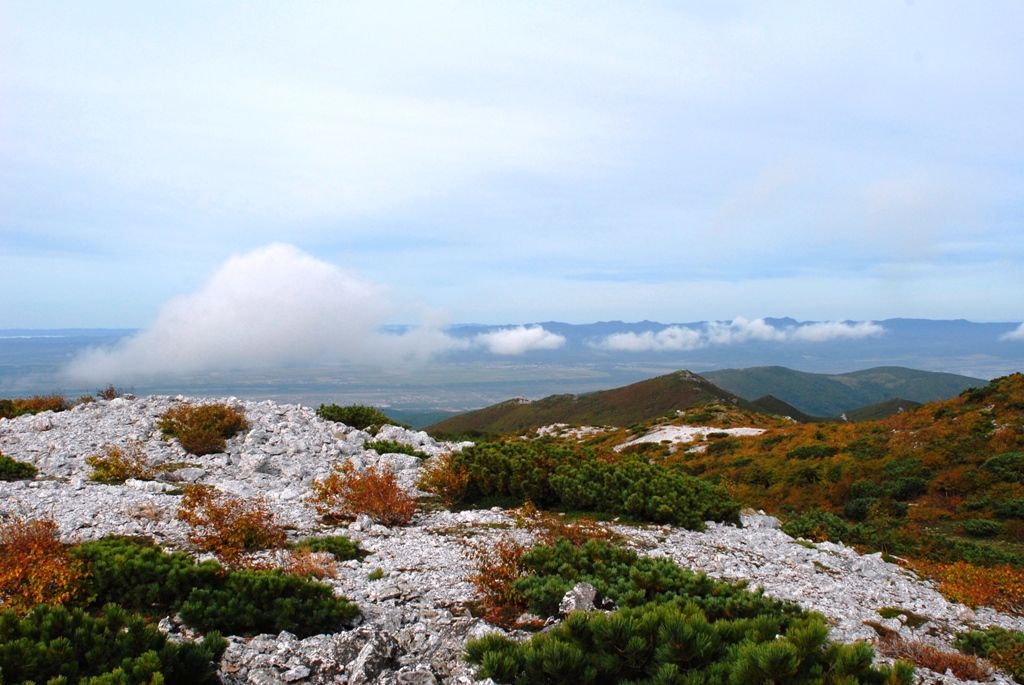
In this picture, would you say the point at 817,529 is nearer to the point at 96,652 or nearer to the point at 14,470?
the point at 96,652

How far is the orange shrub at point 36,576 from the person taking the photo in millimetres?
7520

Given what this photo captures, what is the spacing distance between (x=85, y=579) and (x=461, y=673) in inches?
212

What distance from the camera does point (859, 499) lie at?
84.3 ft

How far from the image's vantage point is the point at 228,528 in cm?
1120

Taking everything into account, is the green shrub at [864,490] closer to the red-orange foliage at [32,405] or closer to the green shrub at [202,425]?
the green shrub at [202,425]

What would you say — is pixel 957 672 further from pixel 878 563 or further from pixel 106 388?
pixel 106 388

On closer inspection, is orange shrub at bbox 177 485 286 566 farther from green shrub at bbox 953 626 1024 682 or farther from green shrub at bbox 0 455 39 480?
green shrub at bbox 953 626 1024 682

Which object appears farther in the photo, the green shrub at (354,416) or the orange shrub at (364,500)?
the green shrub at (354,416)

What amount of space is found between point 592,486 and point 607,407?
126 meters

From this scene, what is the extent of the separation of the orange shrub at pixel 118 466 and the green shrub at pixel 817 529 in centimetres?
1775

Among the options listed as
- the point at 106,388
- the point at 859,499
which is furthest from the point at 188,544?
the point at 859,499

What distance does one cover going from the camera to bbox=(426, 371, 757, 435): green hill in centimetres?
12100

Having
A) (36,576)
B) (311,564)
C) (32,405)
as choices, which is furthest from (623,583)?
(32,405)

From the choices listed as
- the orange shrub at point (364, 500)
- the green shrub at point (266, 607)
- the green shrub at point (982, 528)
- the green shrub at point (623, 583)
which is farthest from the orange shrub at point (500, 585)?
the green shrub at point (982, 528)
